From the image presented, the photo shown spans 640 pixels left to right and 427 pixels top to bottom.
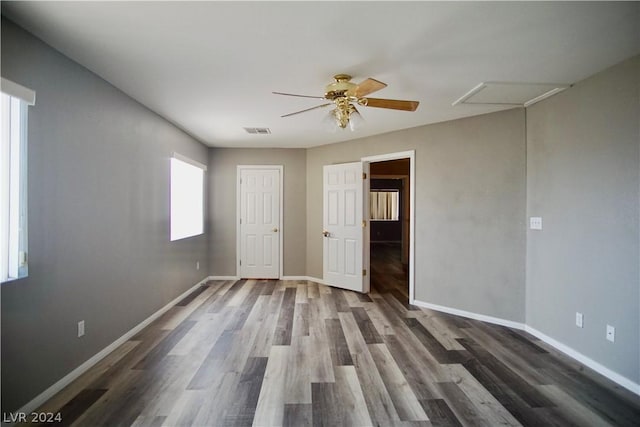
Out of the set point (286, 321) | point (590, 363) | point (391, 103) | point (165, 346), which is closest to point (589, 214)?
point (590, 363)

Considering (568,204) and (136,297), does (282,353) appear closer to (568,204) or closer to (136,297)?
(136,297)

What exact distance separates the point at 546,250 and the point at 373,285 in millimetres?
2618

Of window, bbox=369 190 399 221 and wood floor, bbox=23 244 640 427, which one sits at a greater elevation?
window, bbox=369 190 399 221

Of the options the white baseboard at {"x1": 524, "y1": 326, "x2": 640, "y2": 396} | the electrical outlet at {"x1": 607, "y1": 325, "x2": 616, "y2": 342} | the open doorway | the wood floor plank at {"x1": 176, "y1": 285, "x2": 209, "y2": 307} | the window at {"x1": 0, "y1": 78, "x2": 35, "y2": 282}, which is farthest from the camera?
the open doorway

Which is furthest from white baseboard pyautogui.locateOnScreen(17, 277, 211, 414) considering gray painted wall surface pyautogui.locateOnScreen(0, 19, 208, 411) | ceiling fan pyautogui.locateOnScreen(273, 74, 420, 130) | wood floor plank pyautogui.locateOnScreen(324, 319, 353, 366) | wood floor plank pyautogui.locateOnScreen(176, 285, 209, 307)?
ceiling fan pyautogui.locateOnScreen(273, 74, 420, 130)

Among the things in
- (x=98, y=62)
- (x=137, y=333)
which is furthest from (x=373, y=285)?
(x=98, y=62)

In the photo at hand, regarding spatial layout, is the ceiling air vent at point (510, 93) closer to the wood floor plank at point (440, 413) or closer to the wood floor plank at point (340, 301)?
the wood floor plank at point (440, 413)

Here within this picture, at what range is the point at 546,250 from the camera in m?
2.89

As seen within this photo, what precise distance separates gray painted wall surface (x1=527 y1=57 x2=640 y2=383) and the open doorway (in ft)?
5.15

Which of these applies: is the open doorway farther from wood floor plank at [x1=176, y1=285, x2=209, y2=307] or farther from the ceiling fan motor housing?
wood floor plank at [x1=176, y1=285, x2=209, y2=307]

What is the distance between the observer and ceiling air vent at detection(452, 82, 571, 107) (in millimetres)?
2598

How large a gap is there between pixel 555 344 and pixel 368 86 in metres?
2.99

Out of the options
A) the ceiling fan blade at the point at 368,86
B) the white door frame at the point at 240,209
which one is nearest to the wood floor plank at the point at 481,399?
the ceiling fan blade at the point at 368,86

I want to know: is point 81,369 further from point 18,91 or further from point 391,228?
point 391,228
